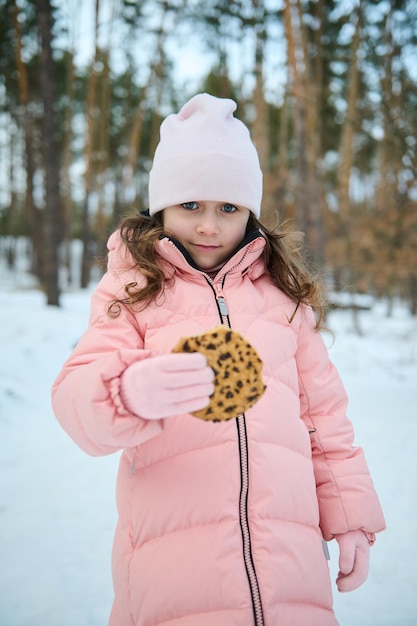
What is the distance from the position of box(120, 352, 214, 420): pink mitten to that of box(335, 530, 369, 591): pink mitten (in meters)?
0.72

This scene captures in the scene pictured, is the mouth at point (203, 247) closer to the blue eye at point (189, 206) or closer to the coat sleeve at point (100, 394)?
the blue eye at point (189, 206)

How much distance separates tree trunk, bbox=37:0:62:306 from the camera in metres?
6.58

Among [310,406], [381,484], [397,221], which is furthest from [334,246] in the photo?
[310,406]

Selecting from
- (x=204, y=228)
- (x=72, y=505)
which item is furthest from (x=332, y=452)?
(x=72, y=505)

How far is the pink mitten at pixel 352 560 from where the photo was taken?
1.07m

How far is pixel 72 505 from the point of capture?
2.30 meters

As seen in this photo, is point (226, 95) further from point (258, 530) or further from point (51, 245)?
point (258, 530)

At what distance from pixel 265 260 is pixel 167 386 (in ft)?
2.41

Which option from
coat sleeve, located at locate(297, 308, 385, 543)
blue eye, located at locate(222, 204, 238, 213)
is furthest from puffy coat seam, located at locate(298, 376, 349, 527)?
blue eye, located at locate(222, 204, 238, 213)

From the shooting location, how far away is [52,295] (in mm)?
6949

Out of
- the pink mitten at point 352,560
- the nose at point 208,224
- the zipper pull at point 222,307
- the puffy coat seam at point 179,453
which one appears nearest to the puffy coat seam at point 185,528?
the puffy coat seam at point 179,453

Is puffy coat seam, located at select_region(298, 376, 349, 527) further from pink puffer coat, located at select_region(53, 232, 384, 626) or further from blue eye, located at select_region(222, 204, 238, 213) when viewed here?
blue eye, located at select_region(222, 204, 238, 213)

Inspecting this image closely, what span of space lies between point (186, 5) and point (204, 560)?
11224 mm

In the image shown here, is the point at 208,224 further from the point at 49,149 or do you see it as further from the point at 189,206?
the point at 49,149
